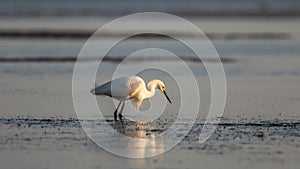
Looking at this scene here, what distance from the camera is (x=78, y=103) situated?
18.0m

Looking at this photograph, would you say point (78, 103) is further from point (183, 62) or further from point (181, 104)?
point (183, 62)

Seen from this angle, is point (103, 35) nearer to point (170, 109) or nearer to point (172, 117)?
point (170, 109)

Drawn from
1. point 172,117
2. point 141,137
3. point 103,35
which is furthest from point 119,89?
point 103,35

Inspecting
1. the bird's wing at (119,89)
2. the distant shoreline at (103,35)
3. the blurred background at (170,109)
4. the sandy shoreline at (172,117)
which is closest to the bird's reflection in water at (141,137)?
the sandy shoreline at (172,117)

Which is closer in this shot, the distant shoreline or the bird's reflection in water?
the bird's reflection in water

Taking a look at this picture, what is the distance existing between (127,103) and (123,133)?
12.6 ft

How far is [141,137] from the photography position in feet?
47.9

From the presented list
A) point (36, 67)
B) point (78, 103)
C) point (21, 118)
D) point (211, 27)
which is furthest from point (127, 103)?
point (211, 27)

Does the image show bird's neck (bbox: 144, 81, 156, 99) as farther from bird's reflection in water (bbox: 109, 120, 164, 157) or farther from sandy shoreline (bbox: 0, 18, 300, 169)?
bird's reflection in water (bbox: 109, 120, 164, 157)

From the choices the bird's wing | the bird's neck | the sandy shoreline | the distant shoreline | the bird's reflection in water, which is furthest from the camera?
the distant shoreline

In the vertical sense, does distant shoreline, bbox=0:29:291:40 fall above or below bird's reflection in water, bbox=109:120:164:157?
above

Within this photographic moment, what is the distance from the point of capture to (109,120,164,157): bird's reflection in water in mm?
13359

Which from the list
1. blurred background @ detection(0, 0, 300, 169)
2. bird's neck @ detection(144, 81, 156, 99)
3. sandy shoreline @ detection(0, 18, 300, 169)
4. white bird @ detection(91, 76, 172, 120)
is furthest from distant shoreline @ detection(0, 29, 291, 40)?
white bird @ detection(91, 76, 172, 120)

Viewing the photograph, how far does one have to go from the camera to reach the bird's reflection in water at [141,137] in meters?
13.4
